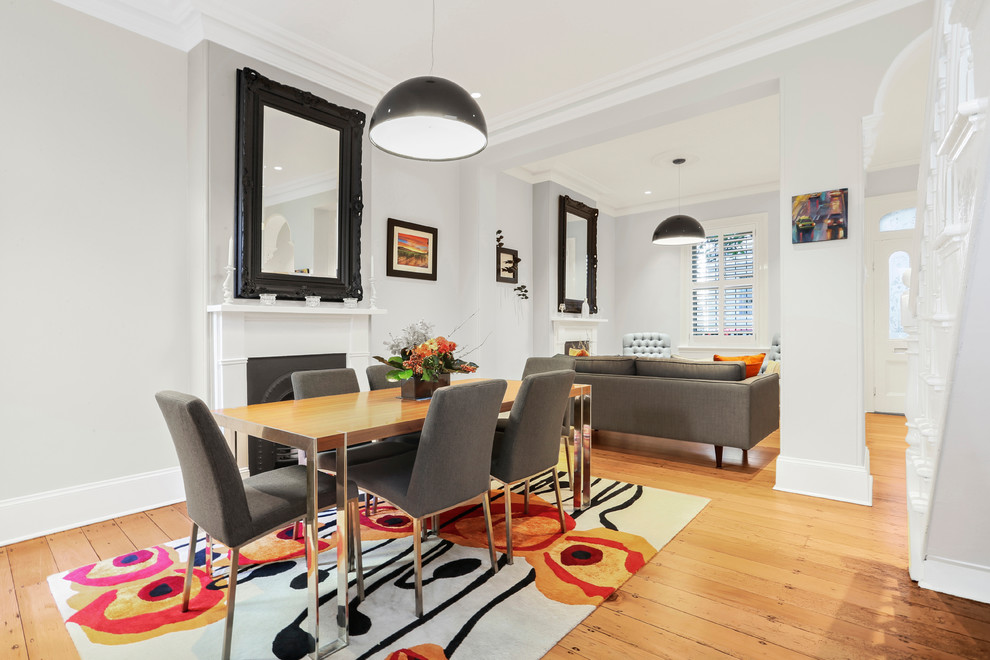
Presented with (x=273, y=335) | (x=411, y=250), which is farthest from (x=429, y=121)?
(x=411, y=250)

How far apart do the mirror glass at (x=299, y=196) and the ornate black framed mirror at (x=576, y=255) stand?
3299mm

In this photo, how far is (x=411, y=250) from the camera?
4.74m

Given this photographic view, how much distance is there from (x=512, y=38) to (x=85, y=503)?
3.82 metres

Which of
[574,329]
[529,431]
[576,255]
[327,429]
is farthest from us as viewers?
[576,255]

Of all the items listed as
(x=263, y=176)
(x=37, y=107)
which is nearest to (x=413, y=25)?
(x=263, y=176)

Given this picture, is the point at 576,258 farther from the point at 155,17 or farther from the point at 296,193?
the point at 155,17

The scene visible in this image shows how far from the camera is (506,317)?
5.87m

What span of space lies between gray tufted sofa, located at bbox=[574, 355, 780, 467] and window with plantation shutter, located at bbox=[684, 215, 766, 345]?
9.66 ft

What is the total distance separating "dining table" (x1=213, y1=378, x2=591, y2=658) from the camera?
159 cm

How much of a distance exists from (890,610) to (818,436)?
143 cm

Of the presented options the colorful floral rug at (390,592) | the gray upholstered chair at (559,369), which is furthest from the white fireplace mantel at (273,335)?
the gray upholstered chair at (559,369)

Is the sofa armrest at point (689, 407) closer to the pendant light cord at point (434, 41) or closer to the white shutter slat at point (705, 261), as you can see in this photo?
the pendant light cord at point (434, 41)

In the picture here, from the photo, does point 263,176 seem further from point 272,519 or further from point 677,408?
point 677,408

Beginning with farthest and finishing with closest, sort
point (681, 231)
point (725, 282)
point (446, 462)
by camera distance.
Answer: point (725, 282) → point (681, 231) → point (446, 462)
